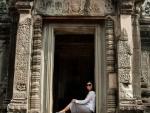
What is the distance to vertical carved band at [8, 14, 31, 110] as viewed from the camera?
396 inches

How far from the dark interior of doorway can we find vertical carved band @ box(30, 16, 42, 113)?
3.44m

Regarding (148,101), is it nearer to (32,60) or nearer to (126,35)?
(126,35)

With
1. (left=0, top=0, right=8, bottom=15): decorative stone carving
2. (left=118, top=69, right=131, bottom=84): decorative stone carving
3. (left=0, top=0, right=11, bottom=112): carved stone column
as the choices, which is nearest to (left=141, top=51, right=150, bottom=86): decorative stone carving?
(left=118, top=69, right=131, bottom=84): decorative stone carving

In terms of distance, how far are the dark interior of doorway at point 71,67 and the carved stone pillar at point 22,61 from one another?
3815mm

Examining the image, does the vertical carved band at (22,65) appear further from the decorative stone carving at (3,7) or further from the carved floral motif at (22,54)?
the decorative stone carving at (3,7)

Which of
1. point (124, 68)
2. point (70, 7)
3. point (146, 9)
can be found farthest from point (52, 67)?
point (146, 9)

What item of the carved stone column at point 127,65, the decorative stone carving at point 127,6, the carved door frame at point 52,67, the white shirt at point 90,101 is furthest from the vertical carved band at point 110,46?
the white shirt at point 90,101

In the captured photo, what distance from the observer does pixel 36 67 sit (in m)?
10.7

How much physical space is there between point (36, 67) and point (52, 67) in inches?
21.8

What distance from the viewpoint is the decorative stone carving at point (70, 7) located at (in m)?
11.1

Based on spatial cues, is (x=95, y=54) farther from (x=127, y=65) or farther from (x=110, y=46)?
(x=127, y=65)

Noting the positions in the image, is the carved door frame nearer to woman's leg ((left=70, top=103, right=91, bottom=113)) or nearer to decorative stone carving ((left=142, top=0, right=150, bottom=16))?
woman's leg ((left=70, top=103, right=91, bottom=113))

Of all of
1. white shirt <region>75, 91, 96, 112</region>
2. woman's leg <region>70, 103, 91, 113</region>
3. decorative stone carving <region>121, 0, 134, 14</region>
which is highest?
decorative stone carving <region>121, 0, 134, 14</region>

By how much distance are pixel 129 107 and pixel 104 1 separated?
3427 millimetres
